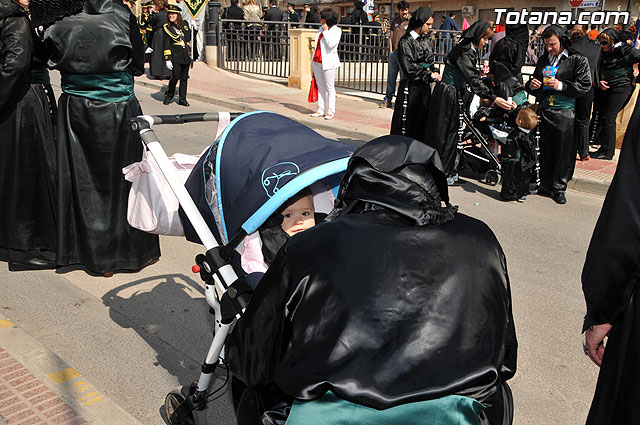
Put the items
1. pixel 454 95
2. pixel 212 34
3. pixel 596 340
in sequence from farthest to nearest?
1. pixel 212 34
2. pixel 454 95
3. pixel 596 340

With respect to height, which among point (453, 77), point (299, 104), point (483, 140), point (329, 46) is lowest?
point (299, 104)

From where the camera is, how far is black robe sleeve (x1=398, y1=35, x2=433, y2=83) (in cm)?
880

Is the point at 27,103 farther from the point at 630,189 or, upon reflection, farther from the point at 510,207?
the point at 510,207

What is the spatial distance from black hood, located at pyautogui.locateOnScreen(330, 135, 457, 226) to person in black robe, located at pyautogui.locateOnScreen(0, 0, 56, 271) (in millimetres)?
4055

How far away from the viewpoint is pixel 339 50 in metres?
17.8

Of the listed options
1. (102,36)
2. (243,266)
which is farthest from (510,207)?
(243,266)

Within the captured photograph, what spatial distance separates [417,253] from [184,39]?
13.1 meters

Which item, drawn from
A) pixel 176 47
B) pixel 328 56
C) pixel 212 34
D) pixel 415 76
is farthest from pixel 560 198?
pixel 212 34

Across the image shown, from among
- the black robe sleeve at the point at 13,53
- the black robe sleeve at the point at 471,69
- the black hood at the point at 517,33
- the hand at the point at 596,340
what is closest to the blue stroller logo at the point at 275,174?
the hand at the point at 596,340

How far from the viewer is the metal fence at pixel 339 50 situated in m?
17.0

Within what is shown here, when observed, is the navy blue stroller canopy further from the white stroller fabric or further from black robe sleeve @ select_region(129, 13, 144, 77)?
black robe sleeve @ select_region(129, 13, 144, 77)

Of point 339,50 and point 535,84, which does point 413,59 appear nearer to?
point 535,84

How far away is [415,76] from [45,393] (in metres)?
6.78

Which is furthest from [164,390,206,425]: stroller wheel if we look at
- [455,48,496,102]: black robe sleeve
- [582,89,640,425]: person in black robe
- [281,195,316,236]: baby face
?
[455,48,496,102]: black robe sleeve
